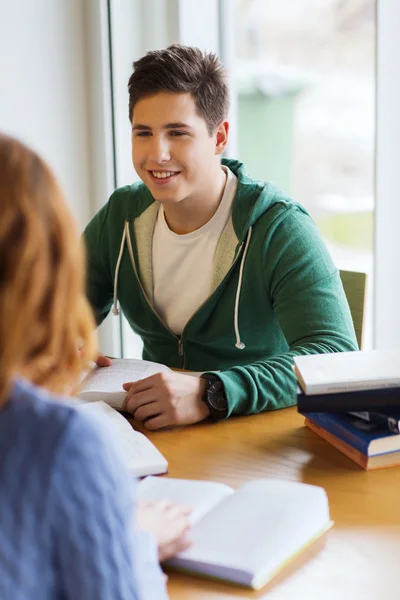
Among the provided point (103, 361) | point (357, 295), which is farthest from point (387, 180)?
point (103, 361)

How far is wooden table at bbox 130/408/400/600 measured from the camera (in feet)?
2.97

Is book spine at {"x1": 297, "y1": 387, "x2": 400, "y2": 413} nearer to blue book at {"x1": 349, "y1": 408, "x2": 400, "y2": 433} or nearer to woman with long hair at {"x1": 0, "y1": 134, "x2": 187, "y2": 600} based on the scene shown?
blue book at {"x1": 349, "y1": 408, "x2": 400, "y2": 433}

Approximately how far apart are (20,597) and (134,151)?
142cm

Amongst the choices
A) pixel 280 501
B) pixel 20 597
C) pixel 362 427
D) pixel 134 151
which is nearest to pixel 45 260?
pixel 20 597

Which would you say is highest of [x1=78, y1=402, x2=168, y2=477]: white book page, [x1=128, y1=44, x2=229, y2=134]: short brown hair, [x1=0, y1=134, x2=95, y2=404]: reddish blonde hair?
[x1=128, y1=44, x2=229, y2=134]: short brown hair

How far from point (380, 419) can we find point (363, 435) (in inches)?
1.9

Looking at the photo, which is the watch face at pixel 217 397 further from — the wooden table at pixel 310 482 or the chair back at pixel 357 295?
the chair back at pixel 357 295

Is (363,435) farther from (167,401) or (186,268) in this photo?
(186,268)

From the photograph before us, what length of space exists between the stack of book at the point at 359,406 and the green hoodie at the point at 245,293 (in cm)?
19

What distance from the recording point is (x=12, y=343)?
0.61 m

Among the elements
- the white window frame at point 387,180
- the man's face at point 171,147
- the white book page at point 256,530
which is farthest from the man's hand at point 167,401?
the white window frame at point 387,180

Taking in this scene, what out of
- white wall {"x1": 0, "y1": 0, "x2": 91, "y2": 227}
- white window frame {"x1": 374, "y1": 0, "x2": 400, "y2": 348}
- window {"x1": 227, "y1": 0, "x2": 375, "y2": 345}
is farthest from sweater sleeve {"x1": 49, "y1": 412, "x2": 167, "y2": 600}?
white wall {"x1": 0, "y1": 0, "x2": 91, "y2": 227}

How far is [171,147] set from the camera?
6.14 feet

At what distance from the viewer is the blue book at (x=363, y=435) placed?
1205mm
